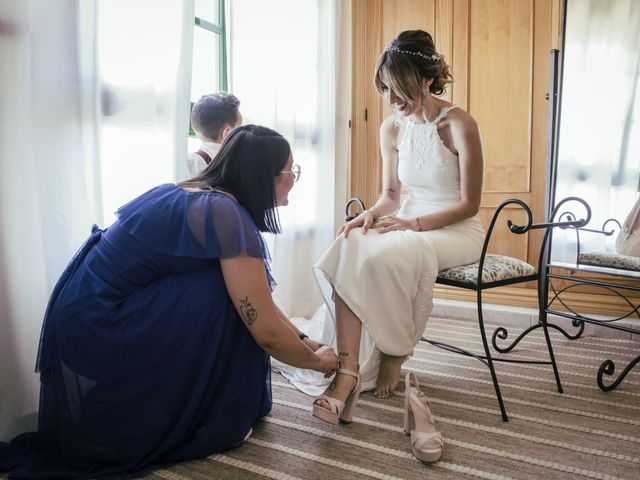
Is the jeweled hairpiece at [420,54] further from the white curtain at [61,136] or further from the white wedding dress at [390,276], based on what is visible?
the white curtain at [61,136]

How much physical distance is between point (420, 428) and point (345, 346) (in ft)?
1.13

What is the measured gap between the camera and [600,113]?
2768 millimetres

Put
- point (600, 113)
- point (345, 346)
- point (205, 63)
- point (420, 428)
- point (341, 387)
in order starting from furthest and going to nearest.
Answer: point (600, 113), point (205, 63), point (345, 346), point (341, 387), point (420, 428)

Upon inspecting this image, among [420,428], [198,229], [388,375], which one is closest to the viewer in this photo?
[198,229]

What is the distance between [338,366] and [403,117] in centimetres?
110

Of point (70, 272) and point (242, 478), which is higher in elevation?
point (70, 272)

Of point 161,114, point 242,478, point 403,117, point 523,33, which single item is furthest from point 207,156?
point 523,33

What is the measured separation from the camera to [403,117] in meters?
2.14

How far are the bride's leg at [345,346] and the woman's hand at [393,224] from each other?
31 cm

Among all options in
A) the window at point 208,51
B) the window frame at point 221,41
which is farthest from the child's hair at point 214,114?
the window frame at point 221,41

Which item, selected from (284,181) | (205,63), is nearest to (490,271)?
(284,181)

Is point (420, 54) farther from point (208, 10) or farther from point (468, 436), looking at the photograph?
point (468, 436)

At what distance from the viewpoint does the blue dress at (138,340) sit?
4.11 feet

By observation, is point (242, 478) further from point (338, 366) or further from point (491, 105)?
point (491, 105)
